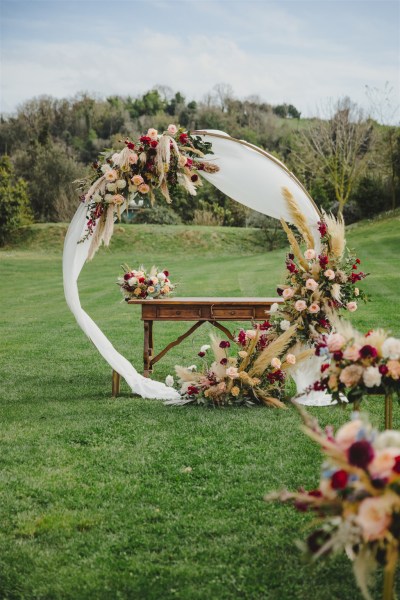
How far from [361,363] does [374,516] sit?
1.33 meters

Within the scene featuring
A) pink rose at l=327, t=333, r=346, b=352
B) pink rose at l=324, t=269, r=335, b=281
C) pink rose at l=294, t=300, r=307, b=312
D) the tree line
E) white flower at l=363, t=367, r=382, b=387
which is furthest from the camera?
the tree line

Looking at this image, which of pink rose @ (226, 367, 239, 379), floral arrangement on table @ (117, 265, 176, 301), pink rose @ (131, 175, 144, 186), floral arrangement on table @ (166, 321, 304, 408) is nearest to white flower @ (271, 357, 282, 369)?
floral arrangement on table @ (166, 321, 304, 408)

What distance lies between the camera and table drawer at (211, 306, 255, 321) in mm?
8367

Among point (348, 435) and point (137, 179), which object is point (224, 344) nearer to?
point (137, 179)

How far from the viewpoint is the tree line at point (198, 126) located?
120 feet

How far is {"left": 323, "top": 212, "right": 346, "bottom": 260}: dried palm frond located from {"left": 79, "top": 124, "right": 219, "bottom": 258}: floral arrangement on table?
4.76 ft

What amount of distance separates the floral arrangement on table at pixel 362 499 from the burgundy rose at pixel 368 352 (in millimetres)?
1029

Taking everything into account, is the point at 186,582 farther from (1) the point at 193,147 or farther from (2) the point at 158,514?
(1) the point at 193,147

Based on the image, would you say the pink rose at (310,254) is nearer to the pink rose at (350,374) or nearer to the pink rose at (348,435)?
the pink rose at (350,374)

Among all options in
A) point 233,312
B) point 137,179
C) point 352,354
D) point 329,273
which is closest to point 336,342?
point 352,354

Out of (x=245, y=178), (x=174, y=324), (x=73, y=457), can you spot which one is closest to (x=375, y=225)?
(x=174, y=324)

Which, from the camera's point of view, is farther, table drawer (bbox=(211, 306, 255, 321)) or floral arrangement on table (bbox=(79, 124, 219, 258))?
table drawer (bbox=(211, 306, 255, 321))

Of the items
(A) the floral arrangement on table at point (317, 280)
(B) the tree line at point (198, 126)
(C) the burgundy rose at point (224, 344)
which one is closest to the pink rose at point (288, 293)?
(A) the floral arrangement on table at point (317, 280)

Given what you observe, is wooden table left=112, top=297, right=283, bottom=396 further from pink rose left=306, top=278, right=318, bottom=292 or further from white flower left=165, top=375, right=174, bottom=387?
pink rose left=306, top=278, right=318, bottom=292
